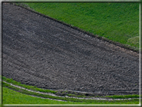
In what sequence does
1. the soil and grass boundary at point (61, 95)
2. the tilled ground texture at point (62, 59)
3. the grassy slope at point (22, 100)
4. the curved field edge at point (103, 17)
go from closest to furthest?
the grassy slope at point (22, 100) < the soil and grass boundary at point (61, 95) < the tilled ground texture at point (62, 59) < the curved field edge at point (103, 17)

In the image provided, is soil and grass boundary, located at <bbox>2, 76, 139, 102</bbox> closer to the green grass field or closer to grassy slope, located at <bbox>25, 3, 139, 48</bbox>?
the green grass field

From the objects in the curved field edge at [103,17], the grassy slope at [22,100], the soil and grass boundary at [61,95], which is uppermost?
the curved field edge at [103,17]

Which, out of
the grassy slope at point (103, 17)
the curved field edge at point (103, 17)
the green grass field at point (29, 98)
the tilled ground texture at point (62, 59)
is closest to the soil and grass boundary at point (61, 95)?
the green grass field at point (29, 98)

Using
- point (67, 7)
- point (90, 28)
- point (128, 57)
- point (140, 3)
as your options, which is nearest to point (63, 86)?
point (128, 57)

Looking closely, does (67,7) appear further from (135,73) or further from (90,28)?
(135,73)

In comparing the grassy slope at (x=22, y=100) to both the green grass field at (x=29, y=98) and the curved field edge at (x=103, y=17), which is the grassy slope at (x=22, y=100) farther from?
the curved field edge at (x=103, y=17)

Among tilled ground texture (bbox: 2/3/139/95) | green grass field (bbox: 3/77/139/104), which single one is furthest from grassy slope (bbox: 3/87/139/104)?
tilled ground texture (bbox: 2/3/139/95)

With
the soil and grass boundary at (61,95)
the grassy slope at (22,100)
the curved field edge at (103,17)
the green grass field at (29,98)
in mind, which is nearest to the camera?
the grassy slope at (22,100)

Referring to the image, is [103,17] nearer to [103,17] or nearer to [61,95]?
[103,17]
